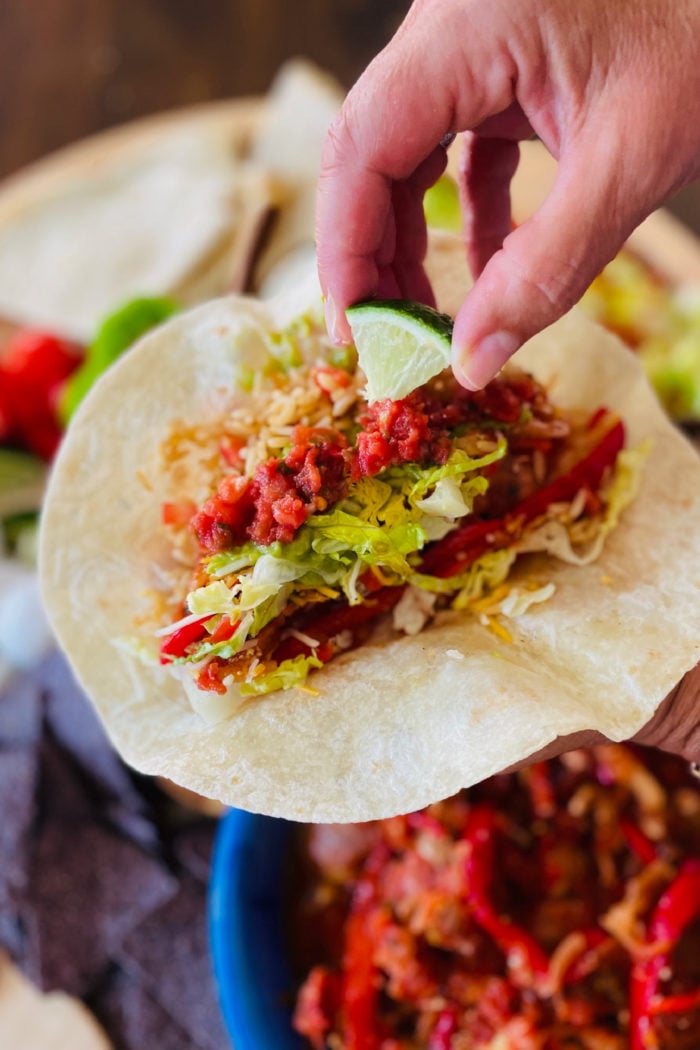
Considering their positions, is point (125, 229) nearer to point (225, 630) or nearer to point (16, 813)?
point (16, 813)

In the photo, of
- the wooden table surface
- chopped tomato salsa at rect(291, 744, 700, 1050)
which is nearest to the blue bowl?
chopped tomato salsa at rect(291, 744, 700, 1050)

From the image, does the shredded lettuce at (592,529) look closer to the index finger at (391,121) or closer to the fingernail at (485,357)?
the fingernail at (485,357)

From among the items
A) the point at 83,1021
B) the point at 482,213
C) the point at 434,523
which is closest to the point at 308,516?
the point at 434,523

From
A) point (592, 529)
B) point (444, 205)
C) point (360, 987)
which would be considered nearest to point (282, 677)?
point (592, 529)

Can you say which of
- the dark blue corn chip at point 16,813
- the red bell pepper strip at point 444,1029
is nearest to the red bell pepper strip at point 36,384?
the dark blue corn chip at point 16,813

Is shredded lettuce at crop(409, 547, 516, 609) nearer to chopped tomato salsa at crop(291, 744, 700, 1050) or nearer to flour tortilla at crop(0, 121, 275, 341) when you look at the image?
chopped tomato salsa at crop(291, 744, 700, 1050)
